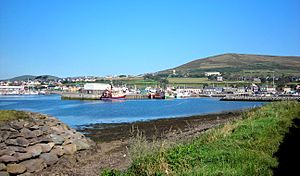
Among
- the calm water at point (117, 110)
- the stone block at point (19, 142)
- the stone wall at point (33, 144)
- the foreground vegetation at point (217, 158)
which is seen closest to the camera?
the foreground vegetation at point (217, 158)

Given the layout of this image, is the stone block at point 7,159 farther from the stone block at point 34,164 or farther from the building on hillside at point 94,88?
the building on hillside at point 94,88

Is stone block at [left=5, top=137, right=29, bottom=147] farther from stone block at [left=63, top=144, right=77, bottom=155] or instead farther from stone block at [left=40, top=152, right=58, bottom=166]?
stone block at [left=63, top=144, right=77, bottom=155]

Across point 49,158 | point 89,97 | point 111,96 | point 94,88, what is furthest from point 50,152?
point 94,88

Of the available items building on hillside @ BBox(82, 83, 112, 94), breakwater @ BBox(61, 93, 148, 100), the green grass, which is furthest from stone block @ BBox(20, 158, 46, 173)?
building on hillside @ BBox(82, 83, 112, 94)

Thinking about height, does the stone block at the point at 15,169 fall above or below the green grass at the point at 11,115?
below

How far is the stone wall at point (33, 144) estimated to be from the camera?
16.4 meters

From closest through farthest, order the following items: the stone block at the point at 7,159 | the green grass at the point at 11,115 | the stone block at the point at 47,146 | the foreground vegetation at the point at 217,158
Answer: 1. the foreground vegetation at the point at 217,158
2. the stone block at the point at 7,159
3. the stone block at the point at 47,146
4. the green grass at the point at 11,115

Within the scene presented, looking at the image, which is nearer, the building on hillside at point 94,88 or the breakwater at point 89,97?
the breakwater at point 89,97

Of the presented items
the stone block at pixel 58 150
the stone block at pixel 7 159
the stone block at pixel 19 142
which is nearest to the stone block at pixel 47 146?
the stone block at pixel 58 150

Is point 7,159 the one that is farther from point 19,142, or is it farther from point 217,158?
point 217,158

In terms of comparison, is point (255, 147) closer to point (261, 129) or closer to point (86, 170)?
point (261, 129)

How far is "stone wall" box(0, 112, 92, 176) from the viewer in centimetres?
1644

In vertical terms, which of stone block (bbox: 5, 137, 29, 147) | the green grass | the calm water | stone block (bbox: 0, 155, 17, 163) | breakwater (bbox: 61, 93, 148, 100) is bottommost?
the calm water

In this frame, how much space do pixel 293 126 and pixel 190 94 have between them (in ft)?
466
